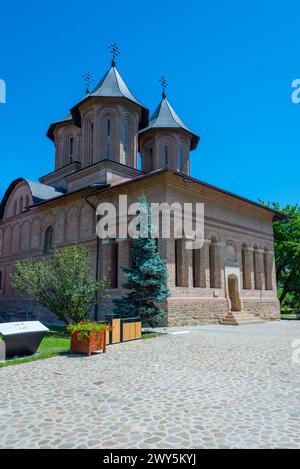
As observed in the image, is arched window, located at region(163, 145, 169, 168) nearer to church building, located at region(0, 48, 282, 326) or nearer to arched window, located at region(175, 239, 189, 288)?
church building, located at region(0, 48, 282, 326)

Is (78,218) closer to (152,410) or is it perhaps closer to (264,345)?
(264,345)

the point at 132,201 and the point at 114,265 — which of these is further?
the point at 114,265

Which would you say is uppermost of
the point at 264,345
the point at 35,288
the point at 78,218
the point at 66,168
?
the point at 66,168

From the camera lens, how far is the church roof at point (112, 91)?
76.2ft

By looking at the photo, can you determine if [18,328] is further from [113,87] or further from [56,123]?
[56,123]

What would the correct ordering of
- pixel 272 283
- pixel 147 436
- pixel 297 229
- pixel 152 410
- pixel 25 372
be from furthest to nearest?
pixel 297 229, pixel 272 283, pixel 25 372, pixel 152 410, pixel 147 436

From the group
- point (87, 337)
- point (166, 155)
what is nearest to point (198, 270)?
point (87, 337)

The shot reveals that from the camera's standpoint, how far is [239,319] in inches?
735

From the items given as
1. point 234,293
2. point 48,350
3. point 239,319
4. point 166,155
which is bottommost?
point 239,319

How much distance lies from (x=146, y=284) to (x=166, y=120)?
16.3 meters

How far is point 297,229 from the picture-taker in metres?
29.9

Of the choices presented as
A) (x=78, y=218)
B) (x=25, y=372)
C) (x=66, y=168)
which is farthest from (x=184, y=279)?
(x=66, y=168)

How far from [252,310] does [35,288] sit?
13.3 m

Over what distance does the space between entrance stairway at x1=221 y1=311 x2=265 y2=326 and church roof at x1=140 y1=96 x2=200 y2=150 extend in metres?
14.0
